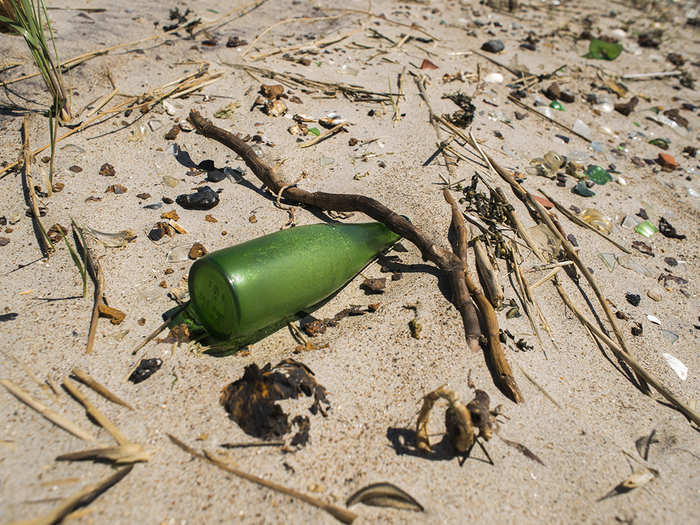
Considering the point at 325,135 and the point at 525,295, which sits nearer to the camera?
the point at 525,295

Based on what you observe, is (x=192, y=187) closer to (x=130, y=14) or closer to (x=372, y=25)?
(x=130, y=14)

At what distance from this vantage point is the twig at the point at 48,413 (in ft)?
3.98

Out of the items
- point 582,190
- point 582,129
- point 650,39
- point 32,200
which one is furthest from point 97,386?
point 650,39

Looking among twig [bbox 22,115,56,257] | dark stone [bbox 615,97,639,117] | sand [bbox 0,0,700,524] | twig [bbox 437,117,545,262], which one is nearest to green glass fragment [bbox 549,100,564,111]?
sand [bbox 0,0,700,524]

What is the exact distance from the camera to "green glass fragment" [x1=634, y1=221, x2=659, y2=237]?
2.40 metres

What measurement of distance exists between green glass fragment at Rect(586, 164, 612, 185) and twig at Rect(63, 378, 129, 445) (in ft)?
8.82

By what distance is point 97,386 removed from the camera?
133 centimetres

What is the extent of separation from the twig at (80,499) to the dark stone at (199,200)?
1.15 meters

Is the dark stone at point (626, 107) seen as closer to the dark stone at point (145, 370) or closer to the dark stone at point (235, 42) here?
the dark stone at point (235, 42)

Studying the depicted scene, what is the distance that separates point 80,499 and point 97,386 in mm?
339

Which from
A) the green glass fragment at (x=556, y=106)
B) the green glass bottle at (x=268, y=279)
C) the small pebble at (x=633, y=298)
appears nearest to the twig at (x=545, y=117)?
the green glass fragment at (x=556, y=106)

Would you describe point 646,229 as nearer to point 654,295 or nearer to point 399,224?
point 654,295

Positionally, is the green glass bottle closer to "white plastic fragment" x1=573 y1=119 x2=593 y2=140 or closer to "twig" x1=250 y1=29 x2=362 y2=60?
"twig" x1=250 y1=29 x2=362 y2=60

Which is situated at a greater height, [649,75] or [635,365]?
[649,75]
